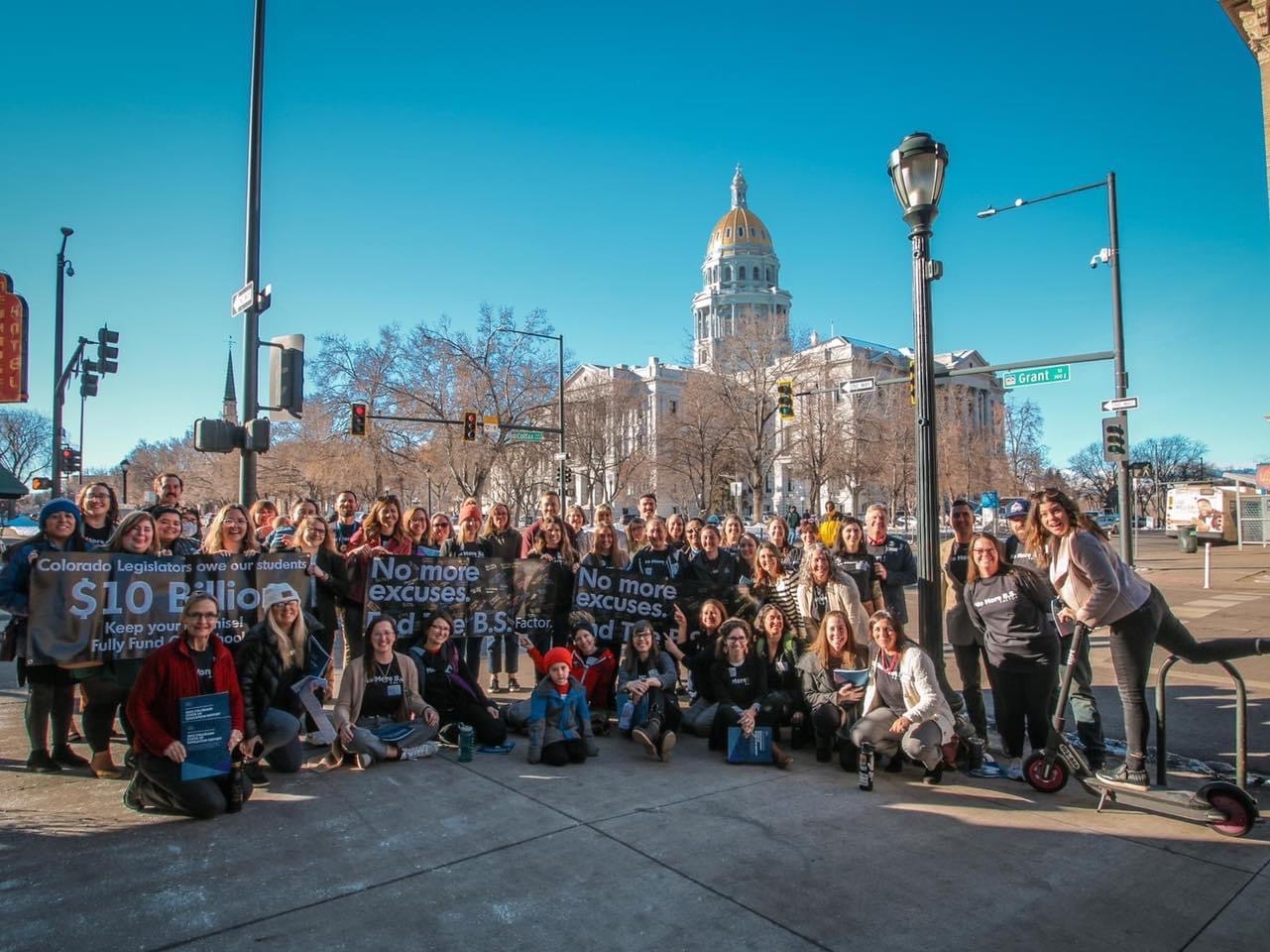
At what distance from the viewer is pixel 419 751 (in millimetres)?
5844

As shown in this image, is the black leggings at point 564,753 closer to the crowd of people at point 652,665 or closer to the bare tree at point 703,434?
the crowd of people at point 652,665

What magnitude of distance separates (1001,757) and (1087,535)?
2057mm

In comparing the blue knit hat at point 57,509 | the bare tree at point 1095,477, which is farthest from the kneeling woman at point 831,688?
the bare tree at point 1095,477

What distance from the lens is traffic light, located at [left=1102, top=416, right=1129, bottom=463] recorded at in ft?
56.6

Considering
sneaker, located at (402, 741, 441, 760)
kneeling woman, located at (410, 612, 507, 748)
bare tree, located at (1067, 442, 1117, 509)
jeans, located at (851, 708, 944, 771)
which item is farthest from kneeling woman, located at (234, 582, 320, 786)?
bare tree, located at (1067, 442, 1117, 509)

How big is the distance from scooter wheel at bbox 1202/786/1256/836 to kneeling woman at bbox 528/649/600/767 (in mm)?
3929

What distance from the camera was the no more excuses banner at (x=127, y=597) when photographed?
5.56 m

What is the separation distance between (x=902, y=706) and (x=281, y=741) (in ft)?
14.5

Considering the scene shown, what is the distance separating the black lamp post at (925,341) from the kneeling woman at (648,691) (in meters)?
2.09

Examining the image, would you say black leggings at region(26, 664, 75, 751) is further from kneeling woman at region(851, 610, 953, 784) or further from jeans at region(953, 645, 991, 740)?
jeans at region(953, 645, 991, 740)

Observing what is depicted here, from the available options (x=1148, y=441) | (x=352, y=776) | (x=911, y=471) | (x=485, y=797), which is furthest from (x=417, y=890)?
(x=1148, y=441)

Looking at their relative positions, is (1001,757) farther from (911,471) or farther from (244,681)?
(911,471)

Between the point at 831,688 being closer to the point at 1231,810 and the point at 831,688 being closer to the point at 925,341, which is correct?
the point at 1231,810

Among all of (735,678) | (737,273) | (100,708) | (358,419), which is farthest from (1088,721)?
(737,273)
